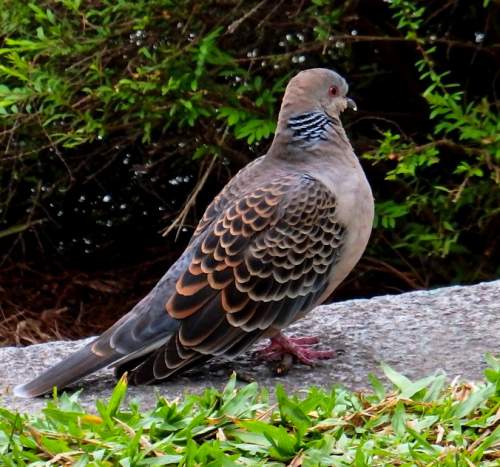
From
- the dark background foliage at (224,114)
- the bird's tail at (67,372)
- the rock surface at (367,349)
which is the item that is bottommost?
the rock surface at (367,349)

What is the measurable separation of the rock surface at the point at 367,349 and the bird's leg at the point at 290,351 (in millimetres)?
37

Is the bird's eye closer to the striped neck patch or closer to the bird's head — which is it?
the bird's head

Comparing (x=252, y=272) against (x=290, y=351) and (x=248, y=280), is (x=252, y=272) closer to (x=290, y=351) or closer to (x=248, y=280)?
(x=248, y=280)

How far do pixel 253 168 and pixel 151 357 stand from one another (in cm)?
95

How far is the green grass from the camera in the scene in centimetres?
350

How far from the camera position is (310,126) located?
5297 millimetres

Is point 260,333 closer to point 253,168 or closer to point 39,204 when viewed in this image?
point 253,168

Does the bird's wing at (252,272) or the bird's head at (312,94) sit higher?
the bird's head at (312,94)

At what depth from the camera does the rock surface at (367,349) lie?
4891mm

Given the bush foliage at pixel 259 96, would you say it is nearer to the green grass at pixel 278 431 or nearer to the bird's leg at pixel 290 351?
the bird's leg at pixel 290 351

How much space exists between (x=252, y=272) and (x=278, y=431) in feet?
4.72

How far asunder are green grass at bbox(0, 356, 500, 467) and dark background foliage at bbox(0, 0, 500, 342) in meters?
2.55

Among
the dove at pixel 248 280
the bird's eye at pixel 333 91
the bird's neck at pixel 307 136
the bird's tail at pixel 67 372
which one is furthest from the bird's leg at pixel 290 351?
the bird's eye at pixel 333 91

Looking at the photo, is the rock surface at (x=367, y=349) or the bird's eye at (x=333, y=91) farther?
the bird's eye at (x=333, y=91)
